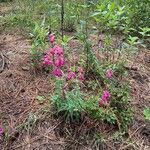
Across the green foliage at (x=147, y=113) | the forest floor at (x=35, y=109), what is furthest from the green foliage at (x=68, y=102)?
the green foliage at (x=147, y=113)

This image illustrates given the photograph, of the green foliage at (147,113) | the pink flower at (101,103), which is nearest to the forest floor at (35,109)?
the green foliage at (147,113)

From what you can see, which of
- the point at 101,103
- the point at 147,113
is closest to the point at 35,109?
the point at 101,103

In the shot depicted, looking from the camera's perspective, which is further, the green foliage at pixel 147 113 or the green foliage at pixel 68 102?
the green foliage at pixel 147 113

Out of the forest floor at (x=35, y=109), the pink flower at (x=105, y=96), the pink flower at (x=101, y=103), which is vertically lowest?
the forest floor at (x=35, y=109)

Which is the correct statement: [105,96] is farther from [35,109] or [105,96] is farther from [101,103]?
[35,109]

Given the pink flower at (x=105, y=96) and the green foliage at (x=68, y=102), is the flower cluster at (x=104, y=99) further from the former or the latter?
the green foliage at (x=68, y=102)

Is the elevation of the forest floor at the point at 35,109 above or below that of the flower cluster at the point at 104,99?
below

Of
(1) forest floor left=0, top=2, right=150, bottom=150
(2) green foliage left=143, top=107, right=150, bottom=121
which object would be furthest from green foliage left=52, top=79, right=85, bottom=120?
(2) green foliage left=143, top=107, right=150, bottom=121

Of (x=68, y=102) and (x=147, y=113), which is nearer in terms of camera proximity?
(x=68, y=102)

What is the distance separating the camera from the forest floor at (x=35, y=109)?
2.70 meters

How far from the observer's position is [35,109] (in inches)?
116

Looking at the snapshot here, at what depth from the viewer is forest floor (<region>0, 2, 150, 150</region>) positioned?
8.86ft

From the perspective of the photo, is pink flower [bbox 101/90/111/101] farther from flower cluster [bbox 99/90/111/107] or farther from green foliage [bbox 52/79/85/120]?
green foliage [bbox 52/79/85/120]

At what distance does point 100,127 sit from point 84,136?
159mm
